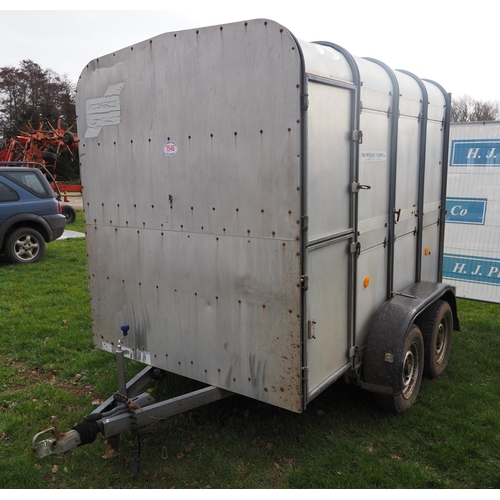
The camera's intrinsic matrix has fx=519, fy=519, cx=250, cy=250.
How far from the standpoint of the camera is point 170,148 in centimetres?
372

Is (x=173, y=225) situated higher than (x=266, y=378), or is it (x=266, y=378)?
(x=173, y=225)

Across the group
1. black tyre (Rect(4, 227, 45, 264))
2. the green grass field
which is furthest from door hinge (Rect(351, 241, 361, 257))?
black tyre (Rect(4, 227, 45, 264))

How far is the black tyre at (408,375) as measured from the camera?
13.6 ft

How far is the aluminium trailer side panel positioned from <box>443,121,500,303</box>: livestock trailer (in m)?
4.04

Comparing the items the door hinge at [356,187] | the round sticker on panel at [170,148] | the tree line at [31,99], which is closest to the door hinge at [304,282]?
→ the door hinge at [356,187]

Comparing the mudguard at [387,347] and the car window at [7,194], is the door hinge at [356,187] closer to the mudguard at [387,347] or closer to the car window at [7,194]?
the mudguard at [387,347]

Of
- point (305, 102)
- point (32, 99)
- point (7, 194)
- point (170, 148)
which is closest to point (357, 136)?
point (305, 102)

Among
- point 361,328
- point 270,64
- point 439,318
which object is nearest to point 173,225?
point 270,64

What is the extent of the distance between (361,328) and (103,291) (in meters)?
2.17

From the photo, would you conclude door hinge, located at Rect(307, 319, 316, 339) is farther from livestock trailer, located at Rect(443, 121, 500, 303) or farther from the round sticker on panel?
livestock trailer, located at Rect(443, 121, 500, 303)

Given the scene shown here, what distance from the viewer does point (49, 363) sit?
5633 mm

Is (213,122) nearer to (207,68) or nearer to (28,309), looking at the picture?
(207,68)

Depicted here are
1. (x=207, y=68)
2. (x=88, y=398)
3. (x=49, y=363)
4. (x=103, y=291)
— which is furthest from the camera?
(x=49, y=363)

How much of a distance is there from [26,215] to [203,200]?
25.8 feet
